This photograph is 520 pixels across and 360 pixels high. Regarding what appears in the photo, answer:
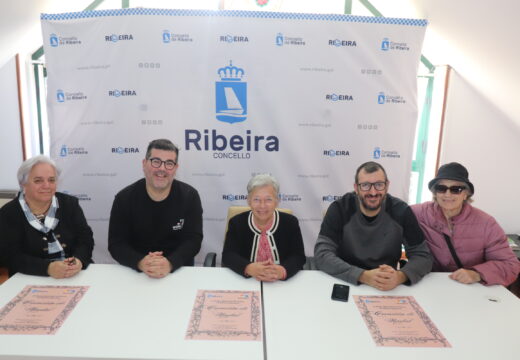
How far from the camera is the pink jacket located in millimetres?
1849

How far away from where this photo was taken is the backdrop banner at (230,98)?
2820 mm

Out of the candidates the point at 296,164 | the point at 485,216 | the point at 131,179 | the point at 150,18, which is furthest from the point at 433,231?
the point at 150,18

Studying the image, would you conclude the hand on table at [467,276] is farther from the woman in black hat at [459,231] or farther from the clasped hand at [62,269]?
the clasped hand at [62,269]

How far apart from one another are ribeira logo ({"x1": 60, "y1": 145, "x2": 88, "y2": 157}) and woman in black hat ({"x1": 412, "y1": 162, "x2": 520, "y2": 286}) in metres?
2.74

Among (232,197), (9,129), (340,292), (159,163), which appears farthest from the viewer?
(9,129)

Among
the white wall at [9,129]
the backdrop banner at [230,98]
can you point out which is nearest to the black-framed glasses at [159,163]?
the backdrop banner at [230,98]

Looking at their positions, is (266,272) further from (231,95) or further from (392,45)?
(392,45)

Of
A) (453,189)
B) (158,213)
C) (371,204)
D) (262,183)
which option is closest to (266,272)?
(262,183)

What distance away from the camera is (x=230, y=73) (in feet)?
9.39

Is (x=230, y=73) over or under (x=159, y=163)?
over

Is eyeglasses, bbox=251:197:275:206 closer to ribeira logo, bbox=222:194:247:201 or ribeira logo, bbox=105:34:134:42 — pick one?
ribeira logo, bbox=222:194:247:201

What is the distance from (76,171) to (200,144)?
44.0 inches

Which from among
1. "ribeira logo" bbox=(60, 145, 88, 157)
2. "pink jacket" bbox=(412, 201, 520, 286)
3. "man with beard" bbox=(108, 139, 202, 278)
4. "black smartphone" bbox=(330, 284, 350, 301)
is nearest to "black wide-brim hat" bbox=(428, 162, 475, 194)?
"pink jacket" bbox=(412, 201, 520, 286)

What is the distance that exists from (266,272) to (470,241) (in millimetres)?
1209
